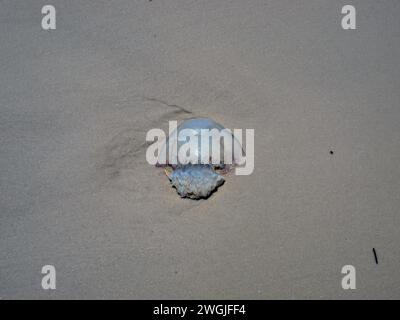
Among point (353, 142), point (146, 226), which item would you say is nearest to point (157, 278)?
point (146, 226)

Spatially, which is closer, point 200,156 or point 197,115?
point 200,156

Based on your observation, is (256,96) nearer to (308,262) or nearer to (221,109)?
(221,109)

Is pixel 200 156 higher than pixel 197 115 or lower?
lower
